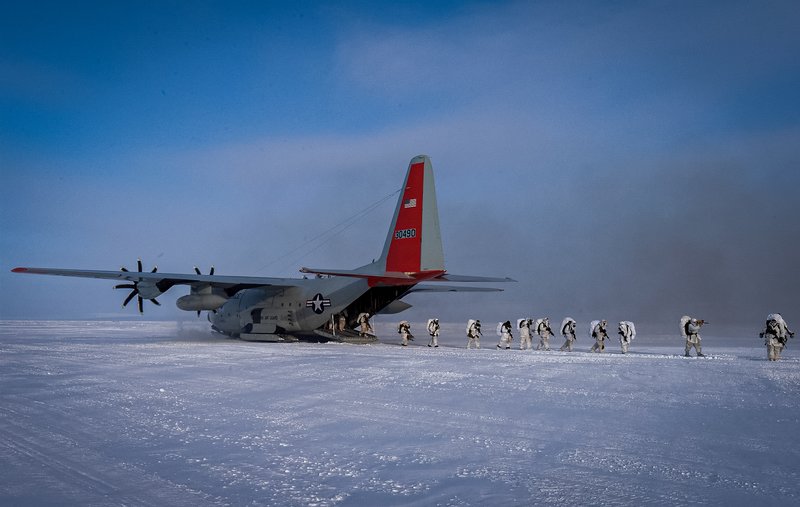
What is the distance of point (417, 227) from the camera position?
70.2ft

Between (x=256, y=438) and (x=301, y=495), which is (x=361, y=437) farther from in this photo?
(x=301, y=495)

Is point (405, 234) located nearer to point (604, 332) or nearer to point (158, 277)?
point (604, 332)

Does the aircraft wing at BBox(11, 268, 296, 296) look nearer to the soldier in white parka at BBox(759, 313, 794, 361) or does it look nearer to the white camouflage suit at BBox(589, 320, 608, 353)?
the white camouflage suit at BBox(589, 320, 608, 353)

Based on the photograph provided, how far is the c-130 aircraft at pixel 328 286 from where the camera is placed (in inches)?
840

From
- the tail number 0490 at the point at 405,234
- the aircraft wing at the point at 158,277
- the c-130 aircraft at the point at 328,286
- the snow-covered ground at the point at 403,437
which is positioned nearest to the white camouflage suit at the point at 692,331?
the snow-covered ground at the point at 403,437

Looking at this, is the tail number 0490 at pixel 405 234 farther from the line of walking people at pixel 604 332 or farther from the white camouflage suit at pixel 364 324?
the white camouflage suit at pixel 364 324

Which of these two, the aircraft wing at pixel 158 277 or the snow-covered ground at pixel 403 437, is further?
the aircraft wing at pixel 158 277

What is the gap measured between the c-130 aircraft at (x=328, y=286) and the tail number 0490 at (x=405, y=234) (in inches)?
1.4

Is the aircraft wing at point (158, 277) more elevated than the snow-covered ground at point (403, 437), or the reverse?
the aircraft wing at point (158, 277)

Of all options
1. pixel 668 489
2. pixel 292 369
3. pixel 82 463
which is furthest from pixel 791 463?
pixel 292 369

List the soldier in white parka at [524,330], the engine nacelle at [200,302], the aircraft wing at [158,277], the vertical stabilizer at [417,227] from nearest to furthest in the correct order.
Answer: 1. the vertical stabilizer at [417,227]
2. the soldier in white parka at [524,330]
3. the aircraft wing at [158,277]
4. the engine nacelle at [200,302]

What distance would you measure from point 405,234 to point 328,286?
4615mm

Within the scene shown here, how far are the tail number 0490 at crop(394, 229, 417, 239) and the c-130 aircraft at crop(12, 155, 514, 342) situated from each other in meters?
0.04

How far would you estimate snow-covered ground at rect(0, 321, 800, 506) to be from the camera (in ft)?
17.4
